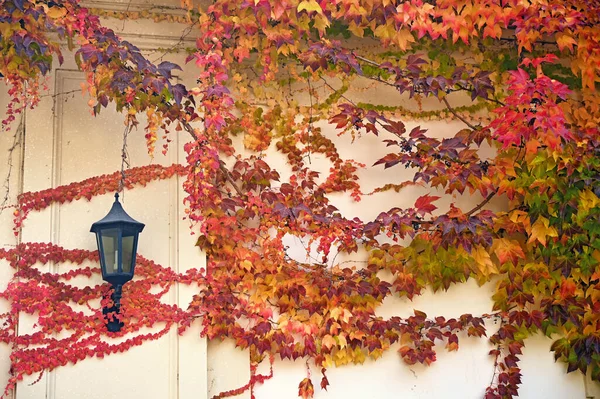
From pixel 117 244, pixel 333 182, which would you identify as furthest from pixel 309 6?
pixel 117 244

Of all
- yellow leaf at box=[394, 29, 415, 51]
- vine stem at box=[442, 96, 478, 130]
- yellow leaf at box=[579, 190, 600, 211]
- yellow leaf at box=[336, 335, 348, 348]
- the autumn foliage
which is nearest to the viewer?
the autumn foliage

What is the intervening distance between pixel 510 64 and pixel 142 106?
6.90ft

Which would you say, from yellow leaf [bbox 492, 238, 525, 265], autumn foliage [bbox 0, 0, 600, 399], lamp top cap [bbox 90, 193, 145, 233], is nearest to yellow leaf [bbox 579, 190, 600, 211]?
autumn foliage [bbox 0, 0, 600, 399]

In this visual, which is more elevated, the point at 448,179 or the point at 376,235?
the point at 448,179

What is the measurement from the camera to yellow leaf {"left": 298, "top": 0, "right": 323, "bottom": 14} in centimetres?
337

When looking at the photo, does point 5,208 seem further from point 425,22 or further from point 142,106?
point 425,22

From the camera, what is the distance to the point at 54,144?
147 inches

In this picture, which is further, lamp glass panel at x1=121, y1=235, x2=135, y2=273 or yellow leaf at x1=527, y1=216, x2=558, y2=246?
yellow leaf at x1=527, y1=216, x2=558, y2=246

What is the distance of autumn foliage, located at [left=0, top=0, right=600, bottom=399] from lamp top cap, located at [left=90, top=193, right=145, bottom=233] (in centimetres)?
27

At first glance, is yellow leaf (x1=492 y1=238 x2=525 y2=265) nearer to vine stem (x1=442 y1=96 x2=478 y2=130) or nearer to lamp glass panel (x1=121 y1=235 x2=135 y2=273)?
vine stem (x1=442 y1=96 x2=478 y2=130)

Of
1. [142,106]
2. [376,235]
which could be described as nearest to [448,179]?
[376,235]

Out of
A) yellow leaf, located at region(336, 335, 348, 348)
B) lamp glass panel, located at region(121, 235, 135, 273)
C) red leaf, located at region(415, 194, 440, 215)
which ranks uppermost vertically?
red leaf, located at region(415, 194, 440, 215)

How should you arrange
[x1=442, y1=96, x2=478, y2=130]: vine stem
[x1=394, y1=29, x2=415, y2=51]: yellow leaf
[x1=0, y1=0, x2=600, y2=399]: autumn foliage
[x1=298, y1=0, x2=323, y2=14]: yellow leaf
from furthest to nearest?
[x1=442, y1=96, x2=478, y2=130]: vine stem
[x1=394, y1=29, x2=415, y2=51]: yellow leaf
[x1=0, y1=0, x2=600, y2=399]: autumn foliage
[x1=298, y1=0, x2=323, y2=14]: yellow leaf

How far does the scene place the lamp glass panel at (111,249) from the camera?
11.2 feet
